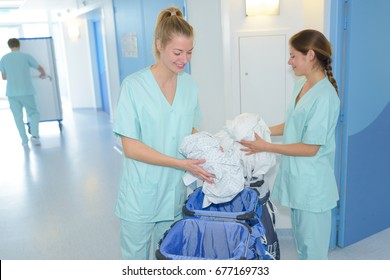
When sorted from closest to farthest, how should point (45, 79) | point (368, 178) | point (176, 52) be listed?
1. point (176, 52)
2. point (368, 178)
3. point (45, 79)

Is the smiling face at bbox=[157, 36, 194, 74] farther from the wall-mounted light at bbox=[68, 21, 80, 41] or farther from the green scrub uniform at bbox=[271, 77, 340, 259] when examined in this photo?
the wall-mounted light at bbox=[68, 21, 80, 41]

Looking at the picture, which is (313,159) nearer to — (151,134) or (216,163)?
(216,163)

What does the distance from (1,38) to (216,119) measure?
402 inches

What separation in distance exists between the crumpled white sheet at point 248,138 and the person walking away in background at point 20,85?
4752mm

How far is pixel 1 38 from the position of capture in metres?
10.9

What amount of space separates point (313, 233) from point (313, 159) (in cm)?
37

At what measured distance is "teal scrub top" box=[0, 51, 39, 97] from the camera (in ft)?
18.6

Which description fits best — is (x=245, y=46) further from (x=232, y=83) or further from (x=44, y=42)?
(x=44, y=42)

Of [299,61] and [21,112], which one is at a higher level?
[299,61]

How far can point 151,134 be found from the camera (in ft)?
5.38

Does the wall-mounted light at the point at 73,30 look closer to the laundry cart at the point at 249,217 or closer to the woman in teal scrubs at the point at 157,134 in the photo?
the woman in teal scrubs at the point at 157,134

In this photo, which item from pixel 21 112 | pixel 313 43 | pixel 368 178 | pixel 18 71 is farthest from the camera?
pixel 21 112

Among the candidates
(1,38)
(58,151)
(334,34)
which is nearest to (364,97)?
(334,34)

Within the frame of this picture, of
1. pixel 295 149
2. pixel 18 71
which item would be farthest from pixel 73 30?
pixel 295 149
